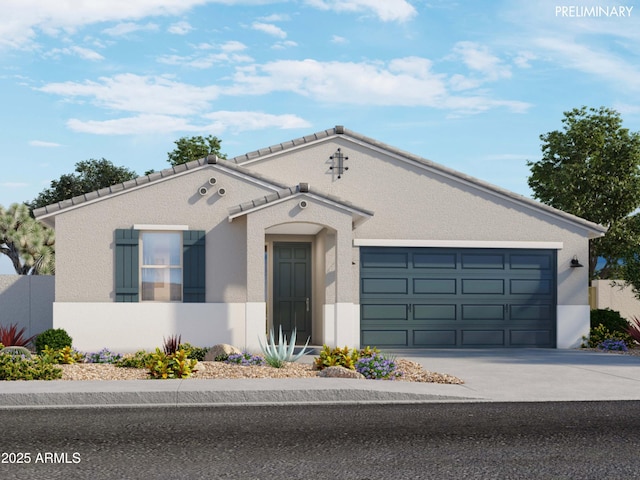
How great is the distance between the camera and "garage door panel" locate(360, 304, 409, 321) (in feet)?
65.4

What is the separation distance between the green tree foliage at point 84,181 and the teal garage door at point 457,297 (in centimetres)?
2696

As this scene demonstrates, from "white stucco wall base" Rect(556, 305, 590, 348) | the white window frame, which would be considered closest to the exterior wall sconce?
the white window frame

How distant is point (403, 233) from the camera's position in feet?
66.5

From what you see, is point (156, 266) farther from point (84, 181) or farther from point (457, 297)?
point (84, 181)

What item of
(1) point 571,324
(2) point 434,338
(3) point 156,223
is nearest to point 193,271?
(3) point 156,223

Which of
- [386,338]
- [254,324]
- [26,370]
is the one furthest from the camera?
[386,338]

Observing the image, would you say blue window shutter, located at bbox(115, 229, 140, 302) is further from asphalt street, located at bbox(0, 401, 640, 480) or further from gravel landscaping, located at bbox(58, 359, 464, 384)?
asphalt street, located at bbox(0, 401, 640, 480)

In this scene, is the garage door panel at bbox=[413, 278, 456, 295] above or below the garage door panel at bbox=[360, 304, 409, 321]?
above

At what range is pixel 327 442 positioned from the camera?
8.27 metres

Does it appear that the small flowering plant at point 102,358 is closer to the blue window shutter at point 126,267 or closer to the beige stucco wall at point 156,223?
the blue window shutter at point 126,267

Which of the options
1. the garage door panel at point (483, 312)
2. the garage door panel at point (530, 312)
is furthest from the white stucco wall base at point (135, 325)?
the garage door panel at point (530, 312)

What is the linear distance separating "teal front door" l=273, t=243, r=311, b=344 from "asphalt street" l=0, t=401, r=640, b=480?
915 centimetres

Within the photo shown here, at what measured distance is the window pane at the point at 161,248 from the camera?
60.9 feet

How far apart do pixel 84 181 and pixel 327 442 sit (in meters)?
38.1
